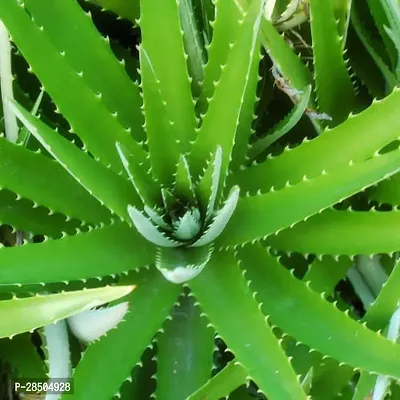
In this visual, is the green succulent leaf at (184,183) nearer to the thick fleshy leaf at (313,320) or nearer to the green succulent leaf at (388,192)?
the thick fleshy leaf at (313,320)

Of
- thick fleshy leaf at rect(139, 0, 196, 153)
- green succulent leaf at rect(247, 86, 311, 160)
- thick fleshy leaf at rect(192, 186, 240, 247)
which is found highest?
thick fleshy leaf at rect(139, 0, 196, 153)

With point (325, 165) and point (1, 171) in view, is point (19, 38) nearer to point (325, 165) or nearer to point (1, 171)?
point (1, 171)

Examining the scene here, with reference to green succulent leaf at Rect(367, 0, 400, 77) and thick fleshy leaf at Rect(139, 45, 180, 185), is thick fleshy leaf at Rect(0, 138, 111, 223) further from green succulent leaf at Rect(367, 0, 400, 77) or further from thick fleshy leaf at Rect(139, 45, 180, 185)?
green succulent leaf at Rect(367, 0, 400, 77)

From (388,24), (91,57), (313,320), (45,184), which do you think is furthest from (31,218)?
(388,24)

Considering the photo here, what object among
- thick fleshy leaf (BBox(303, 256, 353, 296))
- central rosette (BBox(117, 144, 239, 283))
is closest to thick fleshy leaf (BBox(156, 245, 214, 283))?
central rosette (BBox(117, 144, 239, 283))

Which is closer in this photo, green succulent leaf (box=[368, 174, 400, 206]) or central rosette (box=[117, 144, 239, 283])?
central rosette (box=[117, 144, 239, 283])

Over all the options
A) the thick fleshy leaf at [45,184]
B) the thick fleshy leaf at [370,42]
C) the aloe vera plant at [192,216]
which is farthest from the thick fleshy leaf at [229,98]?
the thick fleshy leaf at [370,42]

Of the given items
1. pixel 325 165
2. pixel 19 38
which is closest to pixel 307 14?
pixel 325 165
